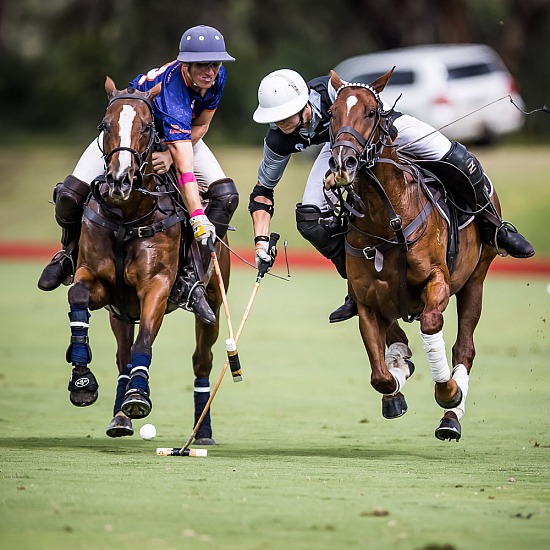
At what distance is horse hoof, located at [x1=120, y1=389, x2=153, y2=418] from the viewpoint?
7.54 meters

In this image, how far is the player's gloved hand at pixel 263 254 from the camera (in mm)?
8656

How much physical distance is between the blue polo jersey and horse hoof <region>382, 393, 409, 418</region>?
2098mm

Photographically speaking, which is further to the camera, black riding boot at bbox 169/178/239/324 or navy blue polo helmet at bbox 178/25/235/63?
black riding boot at bbox 169/178/239/324

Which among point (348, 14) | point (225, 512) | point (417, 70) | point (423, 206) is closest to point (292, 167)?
point (417, 70)

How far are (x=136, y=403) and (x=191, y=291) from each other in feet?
3.79

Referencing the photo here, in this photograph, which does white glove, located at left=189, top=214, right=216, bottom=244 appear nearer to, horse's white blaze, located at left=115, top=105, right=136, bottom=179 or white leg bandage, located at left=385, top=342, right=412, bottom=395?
horse's white blaze, located at left=115, top=105, right=136, bottom=179

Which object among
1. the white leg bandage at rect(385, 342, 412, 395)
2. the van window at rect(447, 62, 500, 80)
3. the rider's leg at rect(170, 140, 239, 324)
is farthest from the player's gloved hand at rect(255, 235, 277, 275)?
the van window at rect(447, 62, 500, 80)

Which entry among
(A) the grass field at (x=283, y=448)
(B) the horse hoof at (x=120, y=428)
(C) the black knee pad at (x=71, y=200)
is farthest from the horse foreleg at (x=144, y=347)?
(C) the black knee pad at (x=71, y=200)

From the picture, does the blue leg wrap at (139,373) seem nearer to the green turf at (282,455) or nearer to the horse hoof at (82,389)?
the horse hoof at (82,389)

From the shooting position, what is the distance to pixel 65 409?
34.5ft

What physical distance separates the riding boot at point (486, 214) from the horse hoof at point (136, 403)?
8.32ft

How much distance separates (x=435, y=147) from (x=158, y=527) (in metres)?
3.90

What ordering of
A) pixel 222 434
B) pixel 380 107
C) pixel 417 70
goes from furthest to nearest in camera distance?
pixel 417 70 → pixel 222 434 → pixel 380 107

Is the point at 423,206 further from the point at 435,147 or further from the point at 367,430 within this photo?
the point at 367,430
